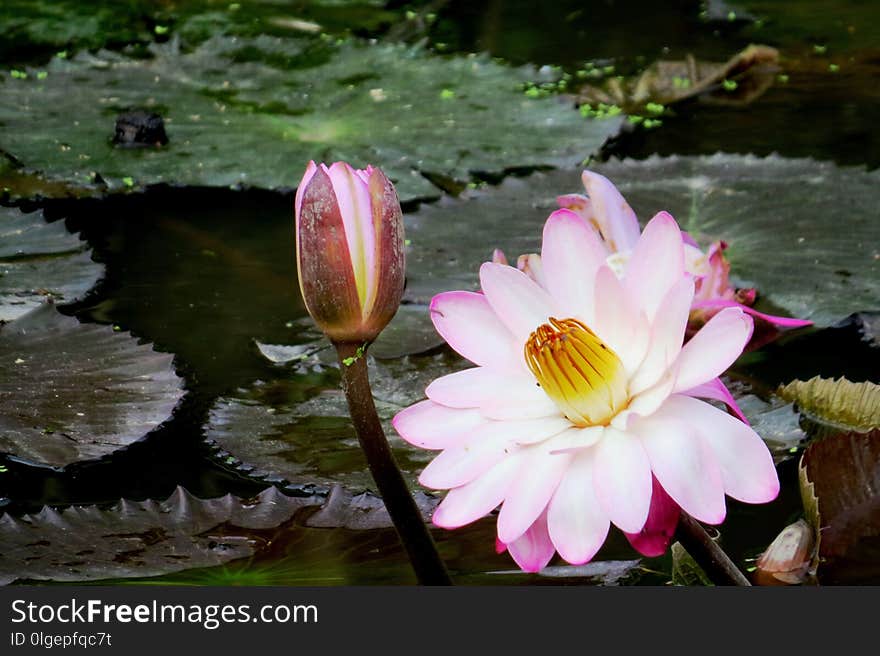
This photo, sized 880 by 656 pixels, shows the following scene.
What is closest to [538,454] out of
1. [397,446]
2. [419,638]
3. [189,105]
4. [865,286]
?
[419,638]

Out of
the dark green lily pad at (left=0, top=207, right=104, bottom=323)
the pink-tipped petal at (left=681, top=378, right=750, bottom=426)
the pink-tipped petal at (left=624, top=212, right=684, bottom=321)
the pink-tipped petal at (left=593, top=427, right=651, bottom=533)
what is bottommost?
the dark green lily pad at (left=0, top=207, right=104, bottom=323)

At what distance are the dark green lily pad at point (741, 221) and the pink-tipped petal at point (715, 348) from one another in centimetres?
71

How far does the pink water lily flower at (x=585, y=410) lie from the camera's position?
62cm

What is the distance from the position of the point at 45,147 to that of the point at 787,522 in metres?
1.39

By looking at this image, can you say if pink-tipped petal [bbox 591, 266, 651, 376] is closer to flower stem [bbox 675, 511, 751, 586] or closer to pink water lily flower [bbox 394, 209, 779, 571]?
pink water lily flower [bbox 394, 209, 779, 571]

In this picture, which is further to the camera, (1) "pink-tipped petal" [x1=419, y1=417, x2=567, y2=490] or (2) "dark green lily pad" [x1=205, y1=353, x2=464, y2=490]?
(2) "dark green lily pad" [x1=205, y1=353, x2=464, y2=490]

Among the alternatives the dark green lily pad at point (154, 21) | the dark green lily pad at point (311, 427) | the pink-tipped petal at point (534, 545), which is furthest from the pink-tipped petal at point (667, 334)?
the dark green lily pad at point (154, 21)

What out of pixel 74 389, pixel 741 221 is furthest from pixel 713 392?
pixel 741 221

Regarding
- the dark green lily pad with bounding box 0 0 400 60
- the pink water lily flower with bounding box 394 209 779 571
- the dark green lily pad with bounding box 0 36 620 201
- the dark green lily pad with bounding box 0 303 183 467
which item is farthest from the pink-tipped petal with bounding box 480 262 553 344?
the dark green lily pad with bounding box 0 0 400 60

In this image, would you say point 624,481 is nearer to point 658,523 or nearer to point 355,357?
point 658,523

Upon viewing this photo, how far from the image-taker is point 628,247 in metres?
0.99

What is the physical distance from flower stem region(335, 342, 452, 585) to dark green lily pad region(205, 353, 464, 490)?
0.28 meters

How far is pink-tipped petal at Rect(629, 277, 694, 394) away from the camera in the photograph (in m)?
0.66

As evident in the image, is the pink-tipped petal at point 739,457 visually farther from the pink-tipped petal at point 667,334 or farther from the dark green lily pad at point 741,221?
the dark green lily pad at point 741,221
